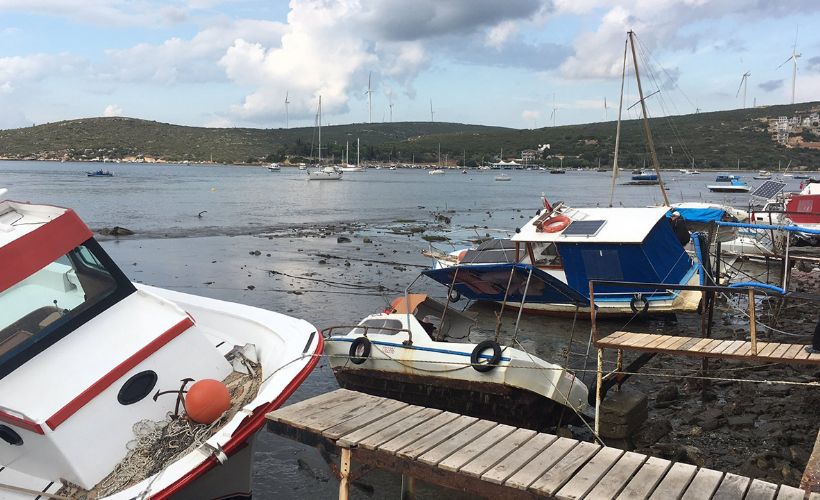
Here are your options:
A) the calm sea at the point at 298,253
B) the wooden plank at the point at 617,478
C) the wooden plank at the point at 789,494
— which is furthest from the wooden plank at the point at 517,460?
the calm sea at the point at 298,253

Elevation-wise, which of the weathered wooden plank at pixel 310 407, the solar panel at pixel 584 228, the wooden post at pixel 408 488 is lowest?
the wooden post at pixel 408 488

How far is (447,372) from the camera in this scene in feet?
36.3

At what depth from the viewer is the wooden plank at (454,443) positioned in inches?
250

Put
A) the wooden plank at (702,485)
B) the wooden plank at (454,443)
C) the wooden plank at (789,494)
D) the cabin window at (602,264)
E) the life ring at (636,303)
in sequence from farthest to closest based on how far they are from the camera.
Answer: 1. the life ring at (636,303)
2. the cabin window at (602,264)
3. the wooden plank at (454,443)
4. the wooden plank at (702,485)
5. the wooden plank at (789,494)

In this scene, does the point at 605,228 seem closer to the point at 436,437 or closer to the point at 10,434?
the point at 436,437

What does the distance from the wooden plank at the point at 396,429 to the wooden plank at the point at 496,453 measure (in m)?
1.02

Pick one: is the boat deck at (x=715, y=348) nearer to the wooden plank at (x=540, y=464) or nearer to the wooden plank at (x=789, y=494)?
the wooden plank at (x=540, y=464)

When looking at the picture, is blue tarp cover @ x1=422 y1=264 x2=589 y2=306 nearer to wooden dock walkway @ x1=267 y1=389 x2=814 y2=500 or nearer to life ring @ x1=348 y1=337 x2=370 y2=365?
life ring @ x1=348 y1=337 x2=370 y2=365

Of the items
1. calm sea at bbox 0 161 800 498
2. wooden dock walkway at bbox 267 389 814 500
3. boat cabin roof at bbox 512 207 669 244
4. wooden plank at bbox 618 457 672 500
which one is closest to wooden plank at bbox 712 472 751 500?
wooden dock walkway at bbox 267 389 814 500

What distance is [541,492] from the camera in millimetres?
5715

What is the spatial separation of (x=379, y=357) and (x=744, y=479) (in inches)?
277

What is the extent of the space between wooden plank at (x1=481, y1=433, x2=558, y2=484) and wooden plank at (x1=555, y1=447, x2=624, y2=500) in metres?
0.51

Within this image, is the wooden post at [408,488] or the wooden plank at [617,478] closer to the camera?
the wooden plank at [617,478]

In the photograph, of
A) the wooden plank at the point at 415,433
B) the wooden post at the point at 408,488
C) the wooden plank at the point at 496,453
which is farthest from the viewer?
the wooden post at the point at 408,488
